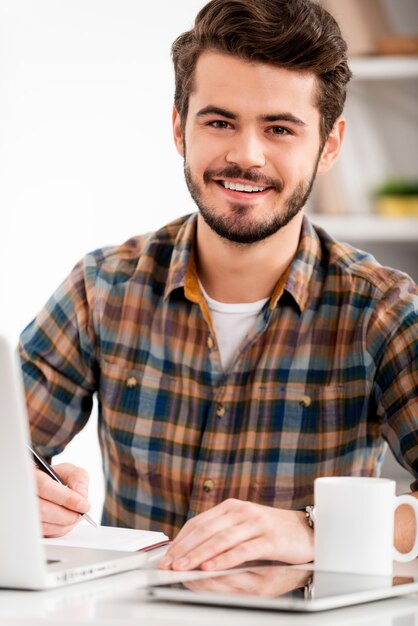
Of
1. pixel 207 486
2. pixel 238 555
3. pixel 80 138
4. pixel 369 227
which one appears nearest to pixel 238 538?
pixel 238 555

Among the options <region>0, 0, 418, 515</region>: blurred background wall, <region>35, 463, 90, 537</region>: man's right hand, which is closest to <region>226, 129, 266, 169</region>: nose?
<region>35, 463, 90, 537</region>: man's right hand

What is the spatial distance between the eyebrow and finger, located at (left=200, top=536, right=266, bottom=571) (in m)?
0.78

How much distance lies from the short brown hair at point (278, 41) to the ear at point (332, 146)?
0.04 m

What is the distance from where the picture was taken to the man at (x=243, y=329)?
1.75 meters

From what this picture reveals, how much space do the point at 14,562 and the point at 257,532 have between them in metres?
0.33

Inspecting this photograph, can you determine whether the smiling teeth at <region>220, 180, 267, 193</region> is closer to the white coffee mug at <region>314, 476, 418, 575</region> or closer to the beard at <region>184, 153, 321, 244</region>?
Answer: the beard at <region>184, 153, 321, 244</region>

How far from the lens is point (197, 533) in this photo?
1176 millimetres

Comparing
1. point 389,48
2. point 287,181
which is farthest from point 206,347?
point 389,48

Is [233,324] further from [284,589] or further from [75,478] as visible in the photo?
[284,589]

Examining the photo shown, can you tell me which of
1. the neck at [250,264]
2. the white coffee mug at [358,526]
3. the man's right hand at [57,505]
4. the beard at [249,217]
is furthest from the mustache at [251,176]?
the white coffee mug at [358,526]

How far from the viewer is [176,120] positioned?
1.98 m

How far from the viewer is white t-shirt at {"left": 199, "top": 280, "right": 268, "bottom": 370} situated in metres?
1.85

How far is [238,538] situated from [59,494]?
283 mm

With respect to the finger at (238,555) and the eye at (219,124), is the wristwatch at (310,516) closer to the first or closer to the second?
the finger at (238,555)
